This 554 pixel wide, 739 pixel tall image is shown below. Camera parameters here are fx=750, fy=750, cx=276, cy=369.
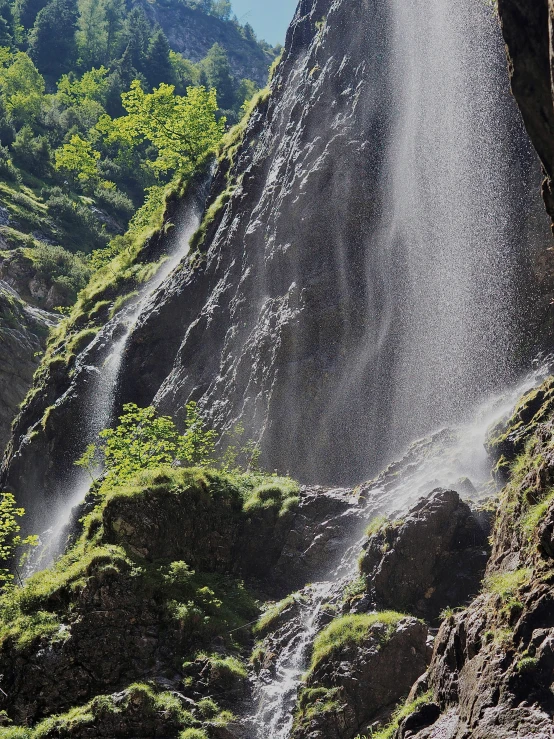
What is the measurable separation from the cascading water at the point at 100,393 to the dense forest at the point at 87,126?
8943 millimetres

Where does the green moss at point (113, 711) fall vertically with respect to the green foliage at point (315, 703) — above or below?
above

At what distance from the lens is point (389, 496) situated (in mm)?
17984

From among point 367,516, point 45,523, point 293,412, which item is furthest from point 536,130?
point 45,523

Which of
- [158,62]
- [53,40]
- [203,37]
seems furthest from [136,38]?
[203,37]

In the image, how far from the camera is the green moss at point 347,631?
1295 centimetres

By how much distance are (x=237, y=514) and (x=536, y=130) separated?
1288cm

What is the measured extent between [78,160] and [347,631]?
64.0 meters

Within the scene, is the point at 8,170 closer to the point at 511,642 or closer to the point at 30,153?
the point at 30,153

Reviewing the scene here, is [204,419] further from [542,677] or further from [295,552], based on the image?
[542,677]

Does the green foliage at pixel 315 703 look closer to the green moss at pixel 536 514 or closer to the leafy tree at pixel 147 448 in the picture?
the green moss at pixel 536 514

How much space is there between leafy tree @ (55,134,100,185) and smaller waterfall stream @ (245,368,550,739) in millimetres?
58011

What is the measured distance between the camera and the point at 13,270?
5150 centimetres

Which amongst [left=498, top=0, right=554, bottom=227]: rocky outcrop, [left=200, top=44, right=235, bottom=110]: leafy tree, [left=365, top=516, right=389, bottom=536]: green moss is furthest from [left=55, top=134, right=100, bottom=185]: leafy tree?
[left=498, top=0, right=554, bottom=227]: rocky outcrop

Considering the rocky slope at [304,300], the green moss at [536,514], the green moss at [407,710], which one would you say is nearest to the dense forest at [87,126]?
the rocky slope at [304,300]
